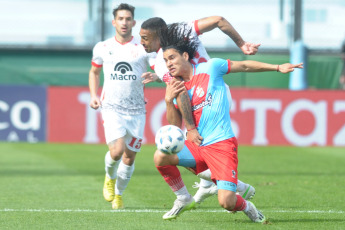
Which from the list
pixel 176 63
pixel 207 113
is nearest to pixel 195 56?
pixel 176 63

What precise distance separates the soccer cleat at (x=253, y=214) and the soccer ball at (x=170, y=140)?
2.75ft

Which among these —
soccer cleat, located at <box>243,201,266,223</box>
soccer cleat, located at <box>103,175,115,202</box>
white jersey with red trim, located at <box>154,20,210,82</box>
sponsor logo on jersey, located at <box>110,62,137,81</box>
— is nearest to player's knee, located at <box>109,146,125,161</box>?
soccer cleat, located at <box>103,175,115,202</box>

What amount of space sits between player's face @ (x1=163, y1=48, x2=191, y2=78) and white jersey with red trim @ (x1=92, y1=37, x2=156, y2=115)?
5.06ft

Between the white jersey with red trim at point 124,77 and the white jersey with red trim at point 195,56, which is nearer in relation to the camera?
the white jersey with red trim at point 195,56

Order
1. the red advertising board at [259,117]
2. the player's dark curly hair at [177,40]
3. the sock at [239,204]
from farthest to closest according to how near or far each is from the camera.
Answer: the red advertising board at [259,117] < the player's dark curly hair at [177,40] < the sock at [239,204]

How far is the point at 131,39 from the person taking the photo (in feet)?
30.3

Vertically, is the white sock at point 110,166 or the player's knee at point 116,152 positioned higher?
the player's knee at point 116,152

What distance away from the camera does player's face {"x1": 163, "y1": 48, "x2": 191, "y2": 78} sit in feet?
24.4

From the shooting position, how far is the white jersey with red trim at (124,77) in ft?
29.7

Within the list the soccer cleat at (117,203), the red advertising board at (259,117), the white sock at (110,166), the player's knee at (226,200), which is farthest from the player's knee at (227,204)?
the red advertising board at (259,117)

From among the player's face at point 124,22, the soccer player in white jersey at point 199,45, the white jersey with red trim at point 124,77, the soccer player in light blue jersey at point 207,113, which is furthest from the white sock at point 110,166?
the soccer player in light blue jersey at point 207,113

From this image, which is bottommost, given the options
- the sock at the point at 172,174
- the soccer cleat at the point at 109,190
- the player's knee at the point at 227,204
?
the soccer cleat at the point at 109,190

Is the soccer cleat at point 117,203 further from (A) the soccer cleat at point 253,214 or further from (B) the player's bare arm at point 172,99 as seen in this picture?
(A) the soccer cleat at point 253,214

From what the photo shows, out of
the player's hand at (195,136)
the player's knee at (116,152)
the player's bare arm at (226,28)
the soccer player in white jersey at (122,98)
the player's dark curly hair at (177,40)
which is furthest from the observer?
the soccer player in white jersey at (122,98)
